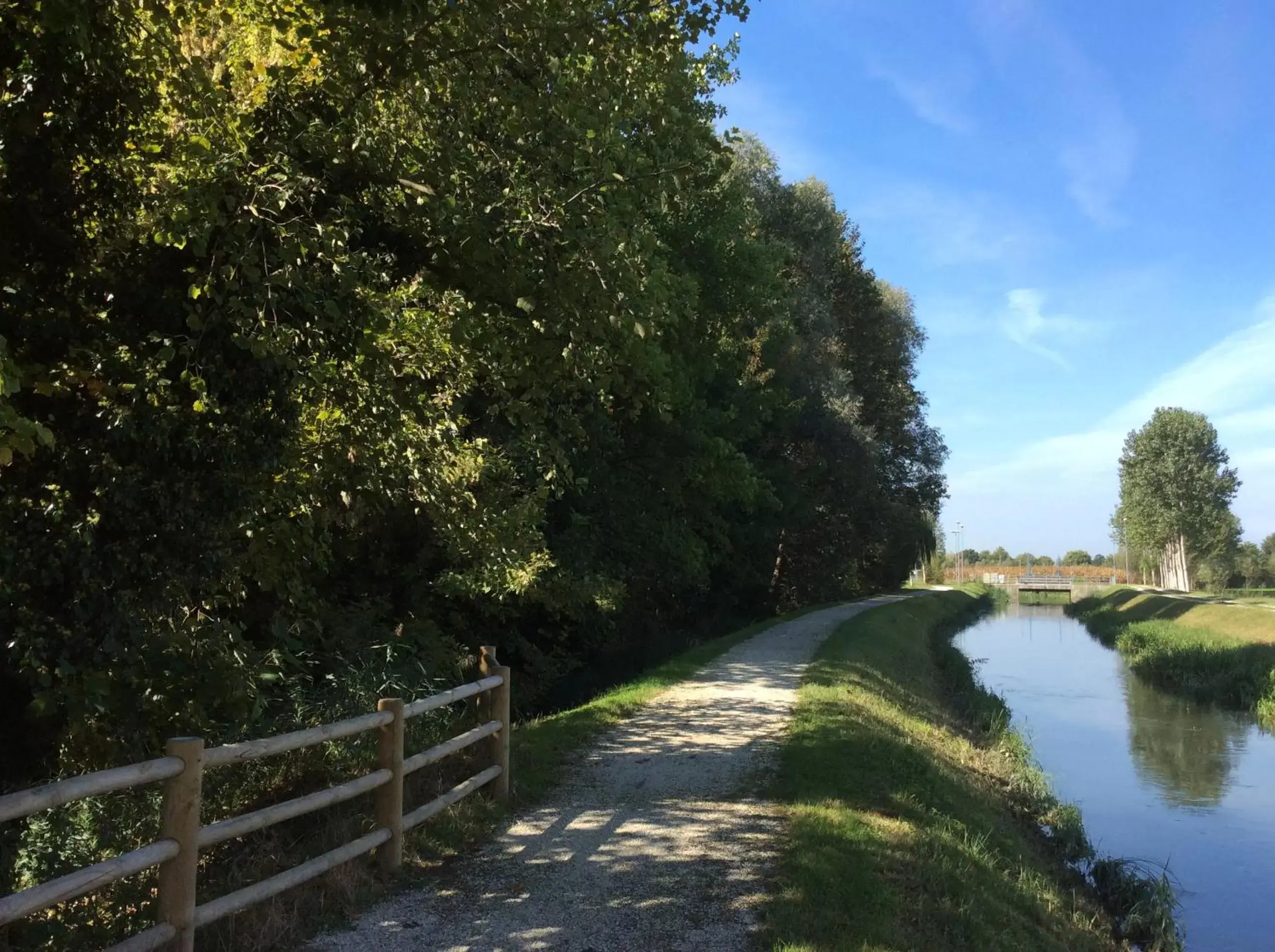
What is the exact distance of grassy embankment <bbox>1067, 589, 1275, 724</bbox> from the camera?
74.9 feet

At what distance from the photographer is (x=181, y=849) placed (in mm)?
4098

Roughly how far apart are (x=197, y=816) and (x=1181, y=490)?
78.3 m

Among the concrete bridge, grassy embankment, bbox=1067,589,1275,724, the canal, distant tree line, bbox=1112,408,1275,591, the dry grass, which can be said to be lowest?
the canal

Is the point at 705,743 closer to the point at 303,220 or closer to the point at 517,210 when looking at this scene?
the point at 517,210

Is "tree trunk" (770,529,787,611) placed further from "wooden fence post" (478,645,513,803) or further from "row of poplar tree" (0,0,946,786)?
"wooden fence post" (478,645,513,803)

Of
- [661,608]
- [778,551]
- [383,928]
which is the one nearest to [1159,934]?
[383,928]

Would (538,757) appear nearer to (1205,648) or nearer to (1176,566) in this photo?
(1205,648)

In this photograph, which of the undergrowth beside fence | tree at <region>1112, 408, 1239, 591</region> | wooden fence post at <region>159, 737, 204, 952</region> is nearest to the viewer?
wooden fence post at <region>159, 737, 204, 952</region>

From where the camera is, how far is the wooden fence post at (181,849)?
4074 mm

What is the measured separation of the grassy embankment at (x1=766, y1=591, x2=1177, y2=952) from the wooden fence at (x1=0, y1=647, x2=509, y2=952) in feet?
7.87

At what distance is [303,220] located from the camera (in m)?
5.87

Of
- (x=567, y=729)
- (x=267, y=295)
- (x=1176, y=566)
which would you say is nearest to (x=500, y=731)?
(x=567, y=729)

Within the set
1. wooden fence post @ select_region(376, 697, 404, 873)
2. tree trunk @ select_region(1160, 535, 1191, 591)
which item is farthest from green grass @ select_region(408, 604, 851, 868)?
tree trunk @ select_region(1160, 535, 1191, 591)

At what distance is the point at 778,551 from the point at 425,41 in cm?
3115
